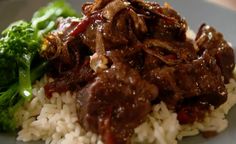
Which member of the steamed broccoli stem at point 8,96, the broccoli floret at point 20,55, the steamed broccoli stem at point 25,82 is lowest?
the steamed broccoli stem at point 8,96

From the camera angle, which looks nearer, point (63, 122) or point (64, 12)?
point (63, 122)

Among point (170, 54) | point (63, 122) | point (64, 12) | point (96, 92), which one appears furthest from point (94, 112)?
point (64, 12)

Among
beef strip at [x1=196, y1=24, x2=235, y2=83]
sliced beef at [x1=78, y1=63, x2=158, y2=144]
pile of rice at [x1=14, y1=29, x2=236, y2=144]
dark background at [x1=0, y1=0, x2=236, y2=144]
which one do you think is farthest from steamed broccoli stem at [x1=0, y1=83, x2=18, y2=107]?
beef strip at [x1=196, y1=24, x2=235, y2=83]

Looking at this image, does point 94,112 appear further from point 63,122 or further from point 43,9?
point 43,9

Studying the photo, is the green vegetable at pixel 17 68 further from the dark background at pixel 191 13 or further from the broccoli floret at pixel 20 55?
the dark background at pixel 191 13

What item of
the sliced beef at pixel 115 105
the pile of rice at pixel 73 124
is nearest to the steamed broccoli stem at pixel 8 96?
the pile of rice at pixel 73 124

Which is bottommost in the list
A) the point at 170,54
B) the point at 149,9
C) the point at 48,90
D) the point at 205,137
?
the point at 205,137

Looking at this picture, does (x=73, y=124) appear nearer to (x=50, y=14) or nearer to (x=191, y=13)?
(x=50, y=14)
